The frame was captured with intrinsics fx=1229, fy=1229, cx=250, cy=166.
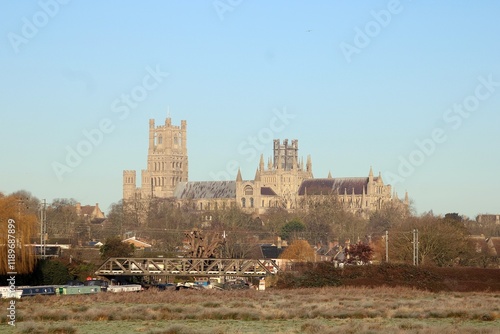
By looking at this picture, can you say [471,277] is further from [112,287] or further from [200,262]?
[112,287]

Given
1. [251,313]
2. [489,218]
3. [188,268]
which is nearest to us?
[251,313]

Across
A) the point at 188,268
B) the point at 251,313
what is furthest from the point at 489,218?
the point at 251,313

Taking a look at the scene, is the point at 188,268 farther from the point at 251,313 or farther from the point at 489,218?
the point at 489,218

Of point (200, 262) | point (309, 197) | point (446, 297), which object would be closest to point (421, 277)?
point (446, 297)

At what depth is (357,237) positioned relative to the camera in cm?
11450

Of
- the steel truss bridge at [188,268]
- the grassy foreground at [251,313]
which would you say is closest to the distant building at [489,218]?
the steel truss bridge at [188,268]

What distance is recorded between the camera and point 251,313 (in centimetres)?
3544

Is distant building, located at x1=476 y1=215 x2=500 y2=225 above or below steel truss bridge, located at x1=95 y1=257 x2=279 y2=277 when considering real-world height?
above

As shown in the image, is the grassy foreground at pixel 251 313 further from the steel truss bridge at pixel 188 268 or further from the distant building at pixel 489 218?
the distant building at pixel 489 218

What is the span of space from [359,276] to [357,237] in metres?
61.0

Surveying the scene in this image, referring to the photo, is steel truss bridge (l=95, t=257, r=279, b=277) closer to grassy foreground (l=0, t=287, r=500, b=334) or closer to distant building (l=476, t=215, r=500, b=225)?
grassy foreground (l=0, t=287, r=500, b=334)

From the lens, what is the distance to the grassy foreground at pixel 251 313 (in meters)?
30.9

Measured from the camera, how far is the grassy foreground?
1217 inches

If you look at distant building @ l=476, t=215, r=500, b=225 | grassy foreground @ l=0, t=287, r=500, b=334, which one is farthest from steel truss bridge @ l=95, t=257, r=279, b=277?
distant building @ l=476, t=215, r=500, b=225
